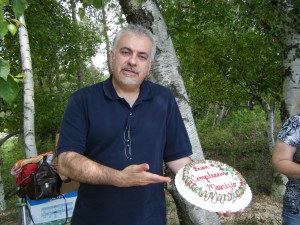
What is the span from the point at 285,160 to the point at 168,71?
1.38 meters

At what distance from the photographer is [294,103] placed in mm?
5281

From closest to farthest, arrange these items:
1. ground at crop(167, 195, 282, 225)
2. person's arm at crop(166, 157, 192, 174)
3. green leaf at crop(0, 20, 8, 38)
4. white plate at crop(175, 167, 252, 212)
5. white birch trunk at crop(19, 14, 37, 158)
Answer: green leaf at crop(0, 20, 8, 38) → white plate at crop(175, 167, 252, 212) → person's arm at crop(166, 157, 192, 174) → ground at crop(167, 195, 282, 225) → white birch trunk at crop(19, 14, 37, 158)

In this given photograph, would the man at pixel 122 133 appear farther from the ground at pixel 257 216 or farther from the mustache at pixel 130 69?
the ground at pixel 257 216

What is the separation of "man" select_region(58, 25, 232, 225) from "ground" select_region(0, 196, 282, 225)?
10.1 ft

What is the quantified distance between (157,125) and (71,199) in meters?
2.30

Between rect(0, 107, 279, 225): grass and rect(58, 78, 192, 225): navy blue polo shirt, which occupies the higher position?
rect(58, 78, 192, 225): navy blue polo shirt

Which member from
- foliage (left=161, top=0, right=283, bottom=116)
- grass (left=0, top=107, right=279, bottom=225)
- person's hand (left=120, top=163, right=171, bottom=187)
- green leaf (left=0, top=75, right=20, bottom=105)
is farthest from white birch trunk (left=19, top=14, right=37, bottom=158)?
person's hand (left=120, top=163, right=171, bottom=187)

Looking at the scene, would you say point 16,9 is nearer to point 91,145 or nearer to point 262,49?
point 91,145

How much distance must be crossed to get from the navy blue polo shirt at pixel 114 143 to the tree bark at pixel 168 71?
1007mm

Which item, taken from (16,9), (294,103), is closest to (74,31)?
(294,103)

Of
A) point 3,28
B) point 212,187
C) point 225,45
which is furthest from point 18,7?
point 225,45

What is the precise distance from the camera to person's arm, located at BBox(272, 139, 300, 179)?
2.36 m

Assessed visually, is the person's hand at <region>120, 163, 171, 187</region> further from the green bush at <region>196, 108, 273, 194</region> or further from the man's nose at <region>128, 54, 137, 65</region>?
the green bush at <region>196, 108, 273, 194</region>

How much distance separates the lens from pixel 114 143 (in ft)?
6.81
